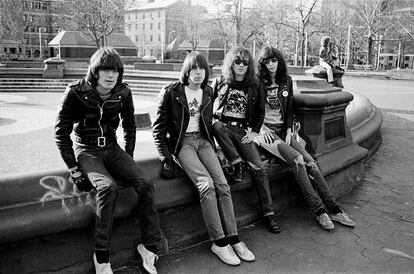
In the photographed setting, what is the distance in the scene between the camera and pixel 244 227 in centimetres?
394

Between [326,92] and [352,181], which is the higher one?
[326,92]

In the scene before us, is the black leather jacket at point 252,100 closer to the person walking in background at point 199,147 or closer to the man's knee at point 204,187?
the person walking in background at point 199,147

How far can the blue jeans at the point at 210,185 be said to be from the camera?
130 inches

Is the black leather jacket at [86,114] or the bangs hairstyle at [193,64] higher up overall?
the bangs hairstyle at [193,64]

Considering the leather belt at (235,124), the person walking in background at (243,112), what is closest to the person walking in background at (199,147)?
the person walking in background at (243,112)

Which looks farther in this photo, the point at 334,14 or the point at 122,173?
the point at 334,14

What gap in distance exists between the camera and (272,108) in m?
4.49

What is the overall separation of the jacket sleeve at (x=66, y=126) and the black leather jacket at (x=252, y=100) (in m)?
1.57

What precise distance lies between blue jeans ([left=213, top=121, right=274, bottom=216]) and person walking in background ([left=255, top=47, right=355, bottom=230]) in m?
0.34

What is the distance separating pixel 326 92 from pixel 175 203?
2548 mm

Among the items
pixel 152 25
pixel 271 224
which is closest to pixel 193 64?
pixel 271 224

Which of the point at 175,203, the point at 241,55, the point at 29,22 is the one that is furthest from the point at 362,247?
the point at 29,22

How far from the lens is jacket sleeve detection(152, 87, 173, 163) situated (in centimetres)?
352

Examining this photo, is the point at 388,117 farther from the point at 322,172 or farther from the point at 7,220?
the point at 7,220
